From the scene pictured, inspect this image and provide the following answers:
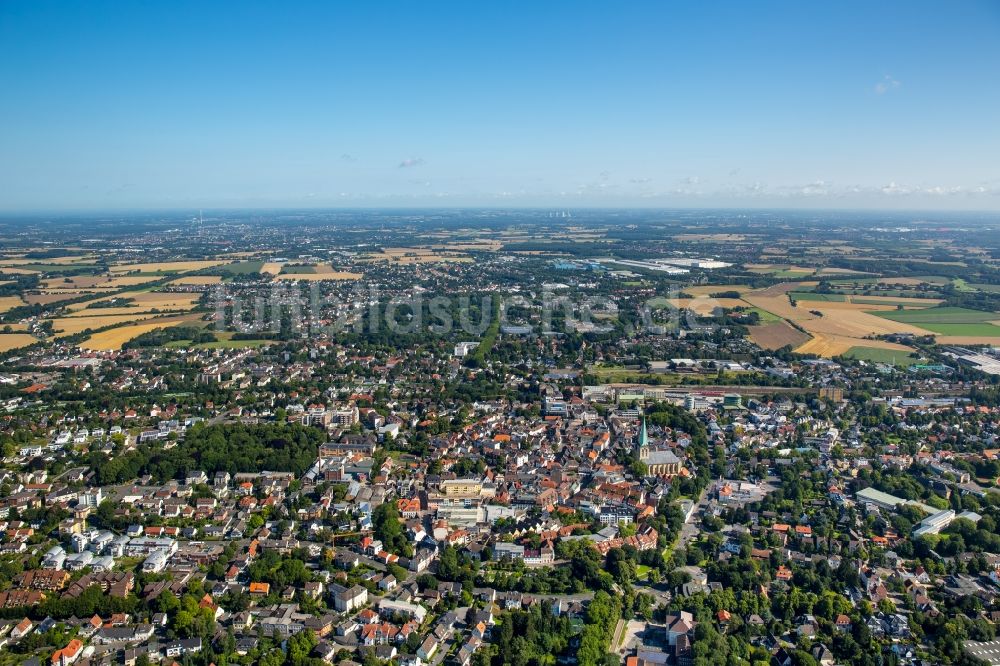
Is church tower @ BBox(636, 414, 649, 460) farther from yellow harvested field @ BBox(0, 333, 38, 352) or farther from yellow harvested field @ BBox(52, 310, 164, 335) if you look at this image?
yellow harvested field @ BBox(52, 310, 164, 335)

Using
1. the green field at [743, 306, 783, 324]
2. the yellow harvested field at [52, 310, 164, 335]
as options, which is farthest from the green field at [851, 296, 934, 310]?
the yellow harvested field at [52, 310, 164, 335]

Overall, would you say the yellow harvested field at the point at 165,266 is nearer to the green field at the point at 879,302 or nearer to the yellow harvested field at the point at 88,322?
the yellow harvested field at the point at 88,322

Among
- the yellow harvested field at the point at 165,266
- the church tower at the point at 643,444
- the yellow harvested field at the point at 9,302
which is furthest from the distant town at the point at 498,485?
the yellow harvested field at the point at 165,266

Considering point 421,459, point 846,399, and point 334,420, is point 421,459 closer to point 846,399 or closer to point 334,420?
point 334,420

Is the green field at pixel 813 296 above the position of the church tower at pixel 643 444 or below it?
above

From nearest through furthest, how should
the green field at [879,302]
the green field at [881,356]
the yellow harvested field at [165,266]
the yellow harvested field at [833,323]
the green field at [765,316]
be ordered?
the green field at [881,356], the yellow harvested field at [833,323], the green field at [765,316], the green field at [879,302], the yellow harvested field at [165,266]

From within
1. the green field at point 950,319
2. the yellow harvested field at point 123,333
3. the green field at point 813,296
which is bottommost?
the green field at point 950,319

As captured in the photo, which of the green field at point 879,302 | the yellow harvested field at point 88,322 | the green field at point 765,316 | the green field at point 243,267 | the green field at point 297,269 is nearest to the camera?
the yellow harvested field at point 88,322
